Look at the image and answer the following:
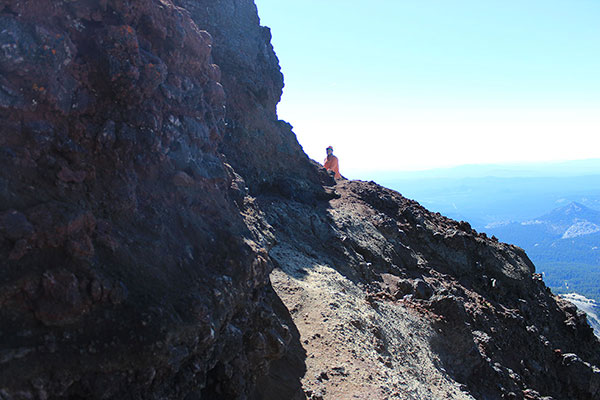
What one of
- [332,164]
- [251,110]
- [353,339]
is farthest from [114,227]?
[332,164]

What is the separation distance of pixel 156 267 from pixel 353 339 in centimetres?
682

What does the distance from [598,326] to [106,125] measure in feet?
320

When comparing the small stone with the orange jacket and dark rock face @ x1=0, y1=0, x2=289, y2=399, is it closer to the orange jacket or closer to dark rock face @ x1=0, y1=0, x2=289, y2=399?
dark rock face @ x1=0, y1=0, x2=289, y2=399

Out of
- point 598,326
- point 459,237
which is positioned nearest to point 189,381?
point 459,237

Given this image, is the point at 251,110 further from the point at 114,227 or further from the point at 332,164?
the point at 114,227

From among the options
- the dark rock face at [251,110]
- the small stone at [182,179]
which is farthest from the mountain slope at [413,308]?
the small stone at [182,179]

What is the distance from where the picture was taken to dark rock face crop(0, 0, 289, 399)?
5.55 metres

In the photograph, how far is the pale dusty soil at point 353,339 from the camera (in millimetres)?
10688

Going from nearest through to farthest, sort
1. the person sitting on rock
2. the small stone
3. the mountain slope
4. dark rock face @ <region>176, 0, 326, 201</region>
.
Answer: the small stone < the mountain slope < dark rock face @ <region>176, 0, 326, 201</region> < the person sitting on rock

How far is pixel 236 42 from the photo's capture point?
925 inches

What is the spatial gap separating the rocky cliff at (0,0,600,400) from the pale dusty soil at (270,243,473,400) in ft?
0.19

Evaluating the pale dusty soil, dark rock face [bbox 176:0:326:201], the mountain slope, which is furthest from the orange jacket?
the pale dusty soil

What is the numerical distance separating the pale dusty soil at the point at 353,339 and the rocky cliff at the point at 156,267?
0.06 meters

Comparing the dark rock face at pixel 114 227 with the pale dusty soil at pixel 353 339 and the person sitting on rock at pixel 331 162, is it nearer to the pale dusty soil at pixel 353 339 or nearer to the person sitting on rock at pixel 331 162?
the pale dusty soil at pixel 353 339
